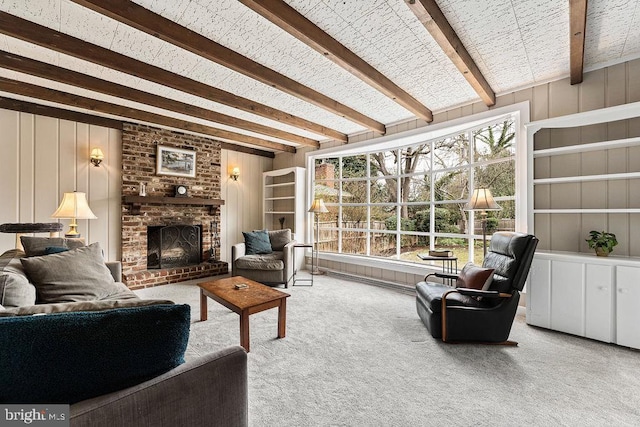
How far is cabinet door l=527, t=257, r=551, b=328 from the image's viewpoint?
275 cm

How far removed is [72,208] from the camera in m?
3.17

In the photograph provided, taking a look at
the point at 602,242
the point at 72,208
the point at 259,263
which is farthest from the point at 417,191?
the point at 72,208

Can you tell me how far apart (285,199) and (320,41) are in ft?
13.8

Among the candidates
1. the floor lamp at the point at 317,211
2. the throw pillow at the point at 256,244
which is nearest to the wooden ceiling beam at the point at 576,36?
the floor lamp at the point at 317,211

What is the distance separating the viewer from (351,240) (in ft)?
17.6

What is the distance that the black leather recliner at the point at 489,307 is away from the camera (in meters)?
2.43

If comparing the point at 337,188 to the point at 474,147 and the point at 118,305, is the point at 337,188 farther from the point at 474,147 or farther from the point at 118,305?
the point at 118,305

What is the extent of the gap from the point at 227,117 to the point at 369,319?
135 inches

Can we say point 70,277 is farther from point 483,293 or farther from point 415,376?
point 483,293

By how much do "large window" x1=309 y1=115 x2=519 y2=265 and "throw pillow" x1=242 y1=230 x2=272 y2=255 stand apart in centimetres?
136

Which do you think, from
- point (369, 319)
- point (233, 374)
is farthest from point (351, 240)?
point (233, 374)

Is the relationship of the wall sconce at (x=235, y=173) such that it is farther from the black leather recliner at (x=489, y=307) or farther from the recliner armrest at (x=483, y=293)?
the recliner armrest at (x=483, y=293)

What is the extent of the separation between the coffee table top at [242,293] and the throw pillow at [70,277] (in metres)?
0.80

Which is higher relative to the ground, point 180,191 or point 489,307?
point 180,191
